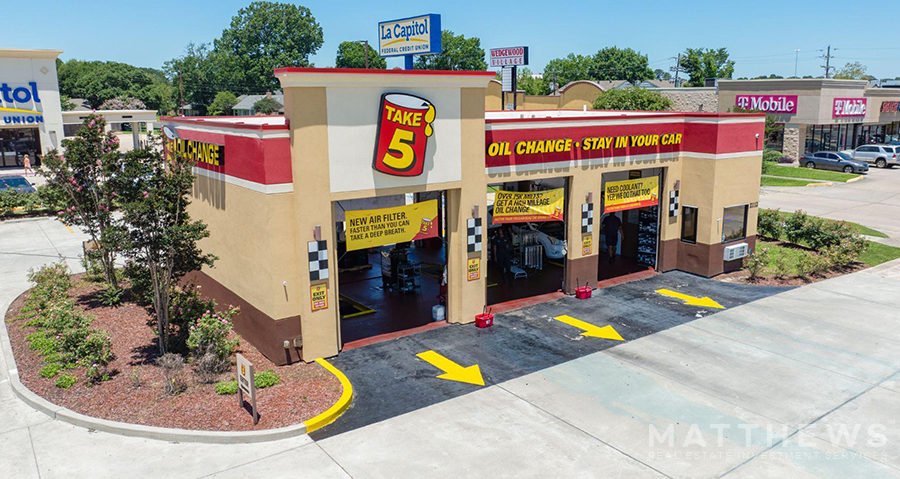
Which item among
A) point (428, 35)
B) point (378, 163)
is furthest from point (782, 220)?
point (378, 163)

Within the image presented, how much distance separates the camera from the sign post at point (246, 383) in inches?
449

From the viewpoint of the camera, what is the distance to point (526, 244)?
22.6 metres

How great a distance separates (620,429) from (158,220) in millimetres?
9856

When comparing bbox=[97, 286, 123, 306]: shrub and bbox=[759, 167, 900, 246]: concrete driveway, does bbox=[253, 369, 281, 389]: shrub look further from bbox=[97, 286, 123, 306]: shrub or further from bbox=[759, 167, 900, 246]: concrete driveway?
bbox=[759, 167, 900, 246]: concrete driveway

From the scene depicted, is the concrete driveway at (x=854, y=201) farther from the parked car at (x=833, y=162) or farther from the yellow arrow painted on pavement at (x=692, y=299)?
the yellow arrow painted on pavement at (x=692, y=299)

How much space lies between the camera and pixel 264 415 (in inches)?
468

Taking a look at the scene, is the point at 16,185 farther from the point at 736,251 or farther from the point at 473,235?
the point at 736,251

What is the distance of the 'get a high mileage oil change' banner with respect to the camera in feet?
50.2

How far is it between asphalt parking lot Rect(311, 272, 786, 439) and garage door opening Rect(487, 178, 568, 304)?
5.34 ft

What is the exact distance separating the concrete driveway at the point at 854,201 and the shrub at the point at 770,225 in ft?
14.6

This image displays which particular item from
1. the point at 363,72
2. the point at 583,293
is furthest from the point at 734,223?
the point at 363,72

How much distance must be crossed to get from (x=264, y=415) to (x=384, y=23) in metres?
14.0

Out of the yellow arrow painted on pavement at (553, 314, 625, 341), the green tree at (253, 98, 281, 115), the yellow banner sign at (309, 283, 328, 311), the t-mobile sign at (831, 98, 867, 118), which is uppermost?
the green tree at (253, 98, 281, 115)

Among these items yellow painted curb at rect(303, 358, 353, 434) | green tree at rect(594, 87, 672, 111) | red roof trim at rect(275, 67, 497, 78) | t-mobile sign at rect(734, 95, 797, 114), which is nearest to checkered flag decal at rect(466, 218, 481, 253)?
red roof trim at rect(275, 67, 497, 78)
